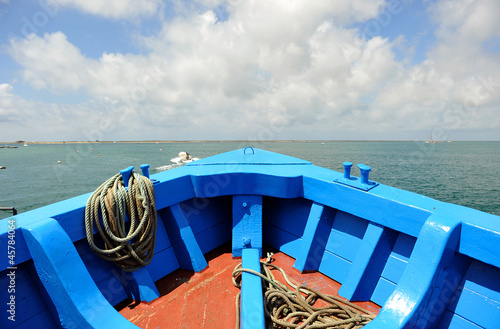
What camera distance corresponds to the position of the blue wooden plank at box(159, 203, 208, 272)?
3592 millimetres

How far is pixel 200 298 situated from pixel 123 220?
1.57 m

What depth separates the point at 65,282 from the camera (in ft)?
6.70

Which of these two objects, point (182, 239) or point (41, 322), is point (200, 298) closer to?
point (182, 239)

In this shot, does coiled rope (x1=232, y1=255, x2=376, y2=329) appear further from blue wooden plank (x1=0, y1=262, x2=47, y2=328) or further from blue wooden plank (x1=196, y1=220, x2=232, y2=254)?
blue wooden plank (x1=0, y1=262, x2=47, y2=328)

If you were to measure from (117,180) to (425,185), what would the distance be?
26.5m

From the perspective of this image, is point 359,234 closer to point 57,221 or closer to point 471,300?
point 471,300

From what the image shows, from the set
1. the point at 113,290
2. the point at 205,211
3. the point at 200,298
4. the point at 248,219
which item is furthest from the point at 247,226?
the point at 113,290

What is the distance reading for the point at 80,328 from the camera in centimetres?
201

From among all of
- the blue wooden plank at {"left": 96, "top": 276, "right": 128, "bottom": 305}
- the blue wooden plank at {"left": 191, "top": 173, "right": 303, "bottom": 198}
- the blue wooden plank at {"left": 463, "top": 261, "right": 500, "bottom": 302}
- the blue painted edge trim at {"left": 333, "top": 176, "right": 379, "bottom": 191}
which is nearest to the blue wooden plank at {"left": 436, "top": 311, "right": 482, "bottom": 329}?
the blue wooden plank at {"left": 463, "top": 261, "right": 500, "bottom": 302}

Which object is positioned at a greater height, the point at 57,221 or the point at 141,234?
the point at 57,221

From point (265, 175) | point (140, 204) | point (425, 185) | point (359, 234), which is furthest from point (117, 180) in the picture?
point (425, 185)

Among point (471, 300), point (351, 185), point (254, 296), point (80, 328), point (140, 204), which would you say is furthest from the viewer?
point (351, 185)

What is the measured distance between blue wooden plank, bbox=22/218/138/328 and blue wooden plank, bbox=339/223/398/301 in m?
2.77

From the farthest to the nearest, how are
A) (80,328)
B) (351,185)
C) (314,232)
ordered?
(314,232), (351,185), (80,328)
